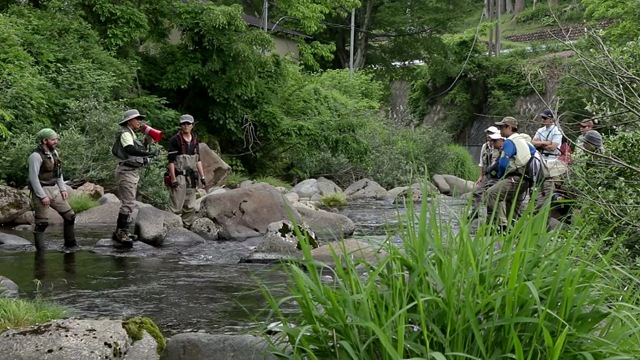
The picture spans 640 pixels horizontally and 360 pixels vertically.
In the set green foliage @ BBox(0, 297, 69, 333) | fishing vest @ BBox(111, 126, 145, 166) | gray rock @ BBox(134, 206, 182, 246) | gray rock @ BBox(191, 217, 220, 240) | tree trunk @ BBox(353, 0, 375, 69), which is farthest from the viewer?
tree trunk @ BBox(353, 0, 375, 69)

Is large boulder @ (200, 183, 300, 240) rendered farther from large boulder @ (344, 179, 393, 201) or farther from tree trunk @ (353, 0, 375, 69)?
tree trunk @ (353, 0, 375, 69)

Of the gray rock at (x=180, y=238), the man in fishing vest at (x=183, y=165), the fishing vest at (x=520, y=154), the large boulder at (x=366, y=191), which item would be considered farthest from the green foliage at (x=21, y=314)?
the large boulder at (x=366, y=191)

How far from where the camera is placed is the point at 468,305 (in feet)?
12.6

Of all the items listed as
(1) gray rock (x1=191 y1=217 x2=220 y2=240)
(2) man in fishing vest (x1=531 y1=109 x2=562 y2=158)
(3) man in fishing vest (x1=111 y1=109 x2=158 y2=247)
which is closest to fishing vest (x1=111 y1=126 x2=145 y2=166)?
(3) man in fishing vest (x1=111 y1=109 x2=158 y2=247)

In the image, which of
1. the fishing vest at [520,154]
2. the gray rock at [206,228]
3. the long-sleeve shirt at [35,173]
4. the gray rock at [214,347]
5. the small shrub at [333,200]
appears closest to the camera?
the gray rock at [214,347]

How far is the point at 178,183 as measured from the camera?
47.3ft

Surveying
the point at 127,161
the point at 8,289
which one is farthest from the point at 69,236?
the point at 8,289

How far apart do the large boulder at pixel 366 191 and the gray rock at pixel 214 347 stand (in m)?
19.6

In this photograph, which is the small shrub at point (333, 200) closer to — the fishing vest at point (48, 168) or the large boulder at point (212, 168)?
the large boulder at point (212, 168)

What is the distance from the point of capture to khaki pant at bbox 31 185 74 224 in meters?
12.2


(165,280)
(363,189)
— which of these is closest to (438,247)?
(165,280)

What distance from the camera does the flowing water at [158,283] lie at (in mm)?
8172

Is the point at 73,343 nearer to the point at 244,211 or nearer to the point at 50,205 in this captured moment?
the point at 50,205

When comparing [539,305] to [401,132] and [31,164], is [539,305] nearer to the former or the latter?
[31,164]
